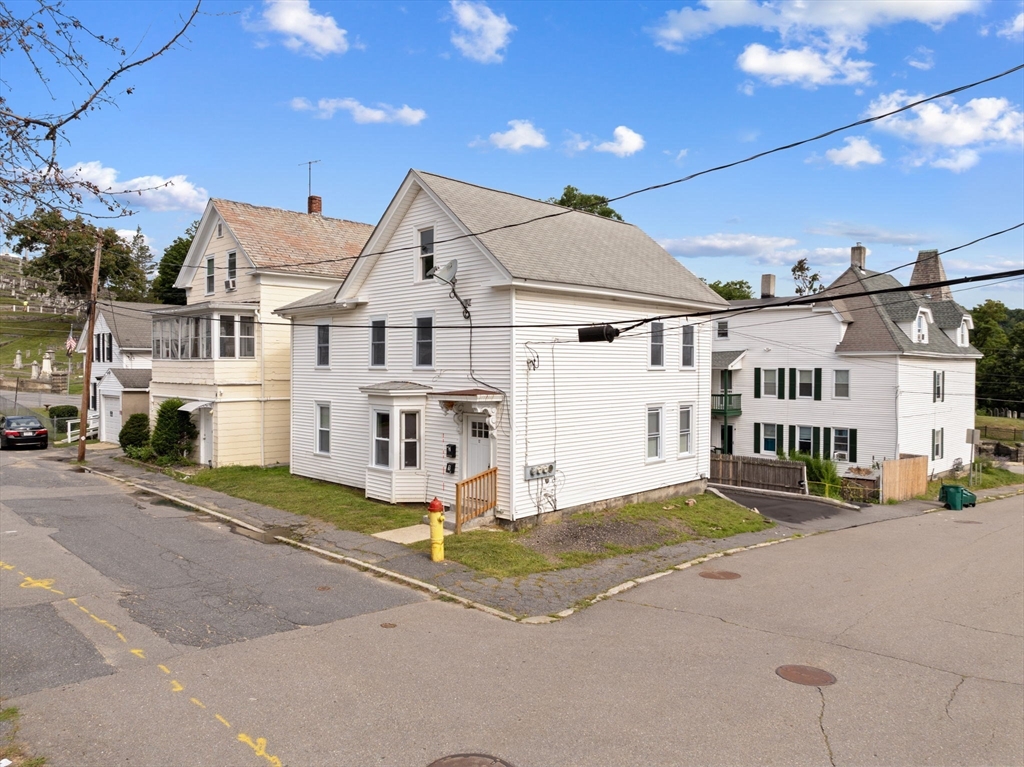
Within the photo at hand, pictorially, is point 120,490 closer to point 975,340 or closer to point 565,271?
point 565,271

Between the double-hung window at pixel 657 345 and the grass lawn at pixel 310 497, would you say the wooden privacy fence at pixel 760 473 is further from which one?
the grass lawn at pixel 310 497

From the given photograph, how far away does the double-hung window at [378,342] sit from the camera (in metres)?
20.3

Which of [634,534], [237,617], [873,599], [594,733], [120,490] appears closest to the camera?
[594,733]

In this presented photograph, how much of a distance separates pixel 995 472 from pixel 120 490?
141 ft

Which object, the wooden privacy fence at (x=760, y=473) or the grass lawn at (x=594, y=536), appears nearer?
the grass lawn at (x=594, y=536)

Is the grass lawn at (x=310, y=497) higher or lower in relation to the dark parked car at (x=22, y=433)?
lower

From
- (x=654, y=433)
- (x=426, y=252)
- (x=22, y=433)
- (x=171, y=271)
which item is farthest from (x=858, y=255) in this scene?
(x=171, y=271)

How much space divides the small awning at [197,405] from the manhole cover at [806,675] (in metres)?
21.6

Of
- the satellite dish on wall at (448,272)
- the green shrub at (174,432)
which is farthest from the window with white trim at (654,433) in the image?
the green shrub at (174,432)

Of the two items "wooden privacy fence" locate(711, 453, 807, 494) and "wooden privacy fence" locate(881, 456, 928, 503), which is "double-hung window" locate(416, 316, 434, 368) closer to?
"wooden privacy fence" locate(711, 453, 807, 494)

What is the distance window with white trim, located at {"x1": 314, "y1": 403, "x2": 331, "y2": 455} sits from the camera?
22495 mm

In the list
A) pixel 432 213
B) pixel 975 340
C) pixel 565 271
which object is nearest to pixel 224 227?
pixel 432 213

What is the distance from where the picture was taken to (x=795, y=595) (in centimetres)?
1285

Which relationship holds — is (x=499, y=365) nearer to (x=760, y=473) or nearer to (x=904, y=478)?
(x=760, y=473)
